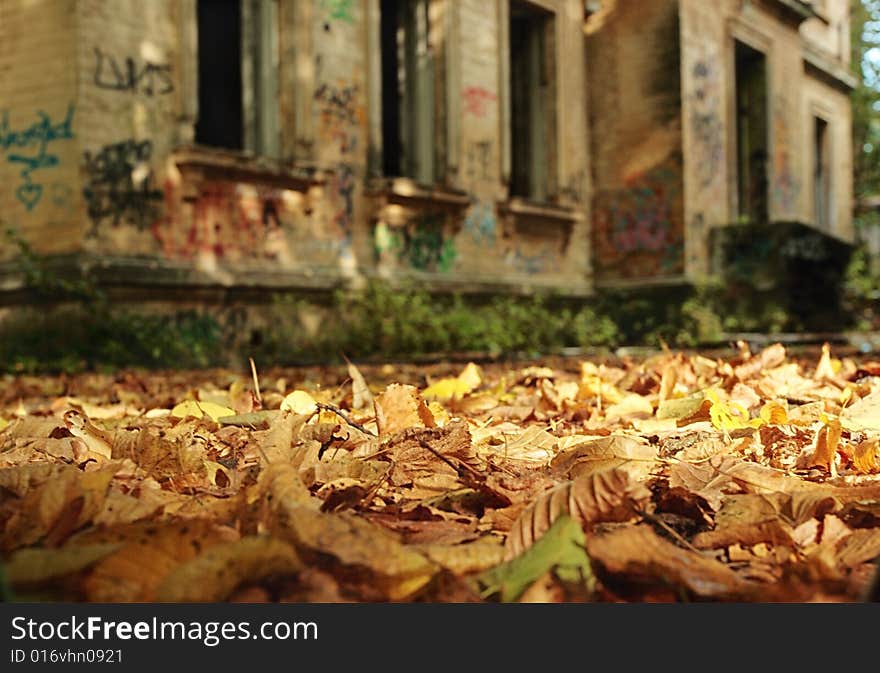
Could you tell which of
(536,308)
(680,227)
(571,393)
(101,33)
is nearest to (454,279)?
(536,308)

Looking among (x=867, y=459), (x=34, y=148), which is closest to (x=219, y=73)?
(x=34, y=148)

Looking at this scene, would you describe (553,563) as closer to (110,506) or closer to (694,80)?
(110,506)

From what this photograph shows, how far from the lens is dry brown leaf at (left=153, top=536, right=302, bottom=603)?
2.42 ft

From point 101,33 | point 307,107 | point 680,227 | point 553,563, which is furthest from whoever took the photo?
point 680,227

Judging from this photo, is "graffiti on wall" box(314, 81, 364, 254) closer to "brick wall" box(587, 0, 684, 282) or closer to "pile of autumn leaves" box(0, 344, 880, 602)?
"brick wall" box(587, 0, 684, 282)

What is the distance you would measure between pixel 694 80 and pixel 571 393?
9.73 meters

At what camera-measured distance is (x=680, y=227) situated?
1098cm

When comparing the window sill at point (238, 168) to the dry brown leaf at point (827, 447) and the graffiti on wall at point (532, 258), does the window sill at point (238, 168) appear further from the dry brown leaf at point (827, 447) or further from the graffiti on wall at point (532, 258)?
the dry brown leaf at point (827, 447)

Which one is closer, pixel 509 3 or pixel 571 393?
pixel 571 393

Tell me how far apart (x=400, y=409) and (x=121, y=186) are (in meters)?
5.33

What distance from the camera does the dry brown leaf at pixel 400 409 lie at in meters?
1.79

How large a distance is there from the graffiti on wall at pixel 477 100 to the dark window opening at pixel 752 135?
18.9 feet

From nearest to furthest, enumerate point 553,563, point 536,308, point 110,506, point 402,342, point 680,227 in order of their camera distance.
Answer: point 553,563 → point 110,506 → point 402,342 → point 536,308 → point 680,227

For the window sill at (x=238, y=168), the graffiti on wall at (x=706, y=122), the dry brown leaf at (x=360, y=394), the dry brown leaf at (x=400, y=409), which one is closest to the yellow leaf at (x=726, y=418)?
the dry brown leaf at (x=400, y=409)
